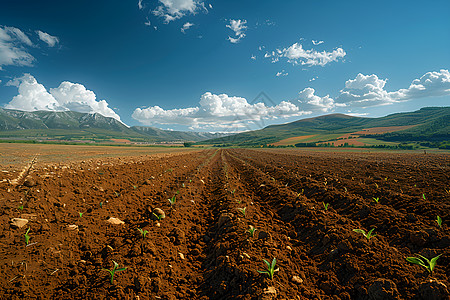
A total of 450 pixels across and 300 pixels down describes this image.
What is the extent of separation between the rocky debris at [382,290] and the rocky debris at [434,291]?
35cm

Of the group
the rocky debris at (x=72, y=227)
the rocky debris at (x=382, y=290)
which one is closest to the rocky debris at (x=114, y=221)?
the rocky debris at (x=72, y=227)

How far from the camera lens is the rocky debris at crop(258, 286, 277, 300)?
2.75 m

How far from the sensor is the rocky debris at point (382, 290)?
9.23 feet

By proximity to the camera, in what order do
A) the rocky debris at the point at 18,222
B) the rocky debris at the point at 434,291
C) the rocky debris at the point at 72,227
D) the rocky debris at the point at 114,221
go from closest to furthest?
the rocky debris at the point at 434,291 → the rocky debris at the point at 18,222 → the rocky debris at the point at 72,227 → the rocky debris at the point at 114,221

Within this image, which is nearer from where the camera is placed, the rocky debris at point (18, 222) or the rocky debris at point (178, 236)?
the rocky debris at point (18, 222)

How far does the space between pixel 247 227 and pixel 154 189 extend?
5930 mm

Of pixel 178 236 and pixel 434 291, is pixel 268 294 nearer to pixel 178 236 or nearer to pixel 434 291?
pixel 434 291

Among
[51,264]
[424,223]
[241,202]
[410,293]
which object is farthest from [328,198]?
[51,264]

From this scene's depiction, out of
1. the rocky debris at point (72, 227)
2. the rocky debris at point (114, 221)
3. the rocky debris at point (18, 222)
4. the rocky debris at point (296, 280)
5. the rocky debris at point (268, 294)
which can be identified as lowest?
the rocky debris at point (296, 280)

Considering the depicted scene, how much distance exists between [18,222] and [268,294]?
5911mm

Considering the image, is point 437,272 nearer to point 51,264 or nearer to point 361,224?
point 361,224

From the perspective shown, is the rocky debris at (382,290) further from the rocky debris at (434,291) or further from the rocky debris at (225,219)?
the rocky debris at (225,219)

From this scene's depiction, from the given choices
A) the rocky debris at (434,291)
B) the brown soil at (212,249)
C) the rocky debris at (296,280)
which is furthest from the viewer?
the rocky debris at (296,280)

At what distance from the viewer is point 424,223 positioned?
5086 millimetres
